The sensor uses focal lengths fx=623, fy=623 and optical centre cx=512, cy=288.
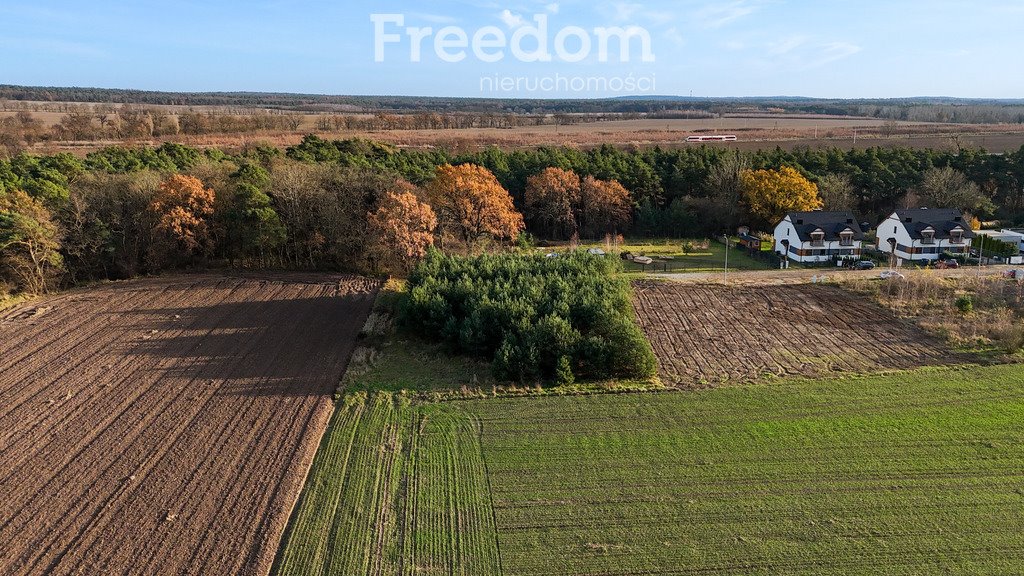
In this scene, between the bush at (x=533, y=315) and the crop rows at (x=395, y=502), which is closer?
the crop rows at (x=395, y=502)

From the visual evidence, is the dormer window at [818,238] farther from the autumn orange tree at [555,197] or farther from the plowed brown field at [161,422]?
the plowed brown field at [161,422]

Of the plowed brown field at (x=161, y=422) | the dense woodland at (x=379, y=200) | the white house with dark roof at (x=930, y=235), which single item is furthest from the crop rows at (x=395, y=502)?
the white house with dark roof at (x=930, y=235)

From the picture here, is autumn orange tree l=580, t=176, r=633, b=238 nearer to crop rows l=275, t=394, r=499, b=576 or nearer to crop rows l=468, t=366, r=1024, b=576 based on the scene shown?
crop rows l=468, t=366, r=1024, b=576

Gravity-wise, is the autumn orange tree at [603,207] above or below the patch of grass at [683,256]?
above

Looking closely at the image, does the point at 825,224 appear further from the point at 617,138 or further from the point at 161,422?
the point at 617,138

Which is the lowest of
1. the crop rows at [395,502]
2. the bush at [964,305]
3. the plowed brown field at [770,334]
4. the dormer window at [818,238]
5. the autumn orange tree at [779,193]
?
the crop rows at [395,502]

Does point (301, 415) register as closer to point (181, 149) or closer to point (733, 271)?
point (733, 271)

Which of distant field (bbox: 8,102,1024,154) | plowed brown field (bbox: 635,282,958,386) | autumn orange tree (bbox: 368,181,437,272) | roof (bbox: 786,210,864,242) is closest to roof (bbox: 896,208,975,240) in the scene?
roof (bbox: 786,210,864,242)
